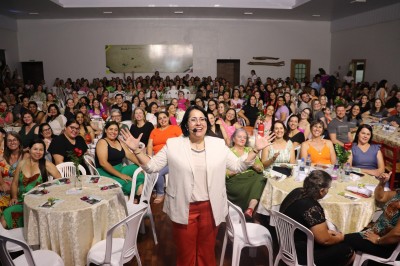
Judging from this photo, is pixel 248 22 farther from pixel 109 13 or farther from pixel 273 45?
pixel 109 13

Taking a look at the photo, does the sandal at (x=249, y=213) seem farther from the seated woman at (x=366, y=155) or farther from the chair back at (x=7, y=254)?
the chair back at (x=7, y=254)

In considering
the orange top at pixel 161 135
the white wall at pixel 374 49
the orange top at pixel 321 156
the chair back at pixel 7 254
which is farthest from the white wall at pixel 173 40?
the chair back at pixel 7 254

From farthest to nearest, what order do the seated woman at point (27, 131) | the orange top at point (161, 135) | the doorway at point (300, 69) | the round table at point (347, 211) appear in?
1. the doorway at point (300, 69)
2. the seated woman at point (27, 131)
3. the orange top at point (161, 135)
4. the round table at point (347, 211)

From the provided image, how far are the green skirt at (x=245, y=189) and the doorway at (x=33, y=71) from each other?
13.7 metres

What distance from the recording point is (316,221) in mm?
2486

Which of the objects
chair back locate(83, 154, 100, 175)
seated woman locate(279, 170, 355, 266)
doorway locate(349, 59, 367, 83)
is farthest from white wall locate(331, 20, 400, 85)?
chair back locate(83, 154, 100, 175)

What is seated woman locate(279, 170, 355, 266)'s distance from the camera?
251 centimetres

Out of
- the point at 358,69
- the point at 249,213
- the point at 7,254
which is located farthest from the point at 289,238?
the point at 358,69

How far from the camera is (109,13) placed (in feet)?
42.5

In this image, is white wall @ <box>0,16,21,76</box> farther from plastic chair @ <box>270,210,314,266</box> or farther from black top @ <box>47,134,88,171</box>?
plastic chair @ <box>270,210,314,266</box>

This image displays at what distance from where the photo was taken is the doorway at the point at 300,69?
15469 millimetres

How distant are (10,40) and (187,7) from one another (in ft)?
25.6

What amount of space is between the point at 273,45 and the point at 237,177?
1236 cm

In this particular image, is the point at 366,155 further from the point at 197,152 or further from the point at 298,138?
the point at 197,152
